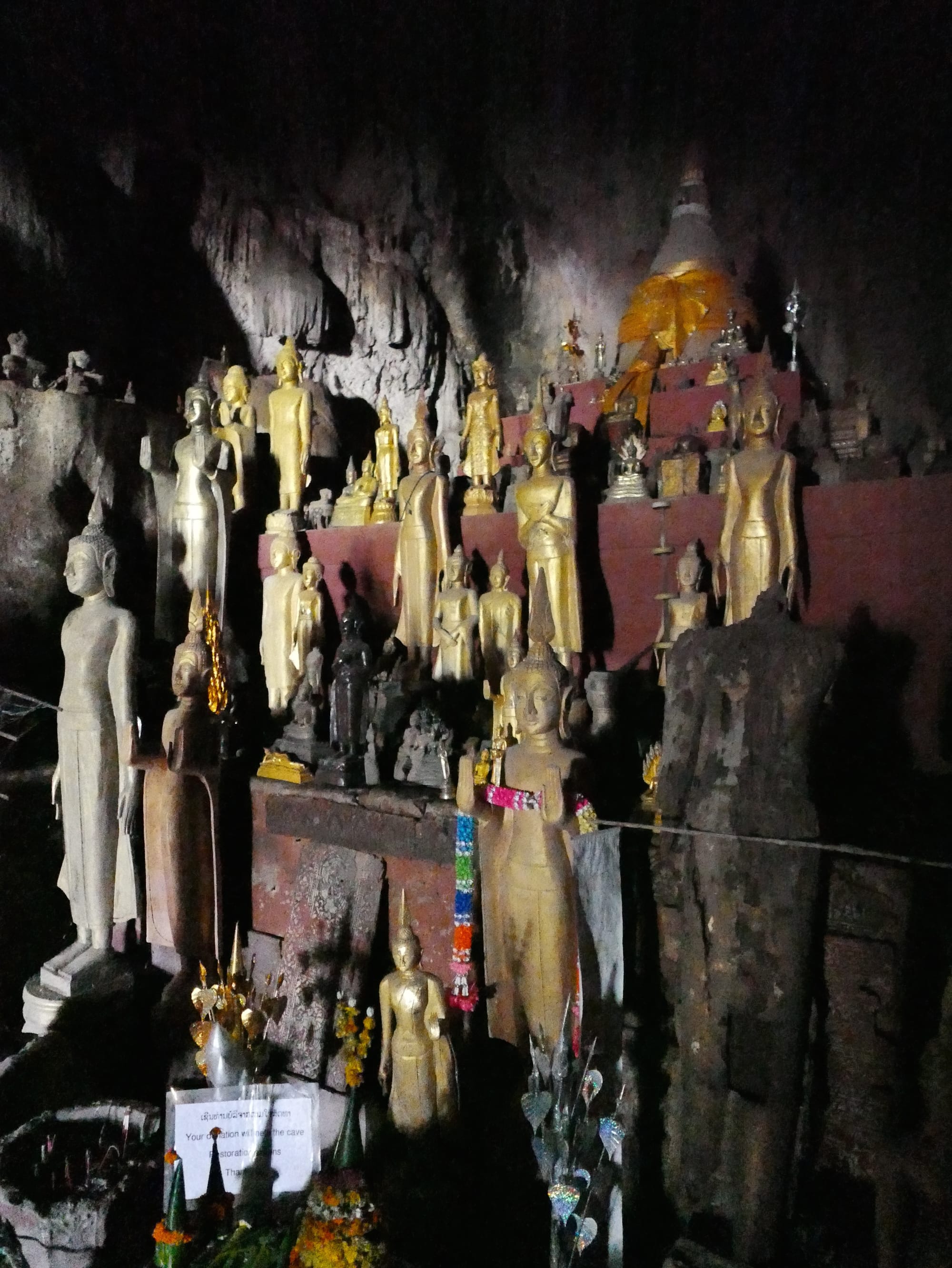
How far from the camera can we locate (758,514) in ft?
18.1

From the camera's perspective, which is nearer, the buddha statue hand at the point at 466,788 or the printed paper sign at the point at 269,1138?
the printed paper sign at the point at 269,1138

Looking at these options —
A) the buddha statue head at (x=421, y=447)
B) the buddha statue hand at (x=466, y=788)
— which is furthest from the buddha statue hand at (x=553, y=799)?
the buddha statue head at (x=421, y=447)

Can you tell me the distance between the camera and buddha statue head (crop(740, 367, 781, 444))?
555 centimetres

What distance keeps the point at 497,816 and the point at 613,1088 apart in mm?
1217

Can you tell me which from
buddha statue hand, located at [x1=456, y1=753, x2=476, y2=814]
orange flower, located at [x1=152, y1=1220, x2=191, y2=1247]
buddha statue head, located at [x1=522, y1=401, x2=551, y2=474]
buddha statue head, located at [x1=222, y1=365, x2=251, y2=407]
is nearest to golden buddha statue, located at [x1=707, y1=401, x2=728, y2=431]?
buddha statue head, located at [x1=522, y1=401, x2=551, y2=474]

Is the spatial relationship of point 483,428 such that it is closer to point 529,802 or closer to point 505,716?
point 505,716

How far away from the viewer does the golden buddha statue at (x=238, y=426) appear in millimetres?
8891

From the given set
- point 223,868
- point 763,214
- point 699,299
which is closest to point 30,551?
point 223,868

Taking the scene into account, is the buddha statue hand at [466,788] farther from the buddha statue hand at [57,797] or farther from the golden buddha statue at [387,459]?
the golden buddha statue at [387,459]

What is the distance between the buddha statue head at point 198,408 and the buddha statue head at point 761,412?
5146 millimetres

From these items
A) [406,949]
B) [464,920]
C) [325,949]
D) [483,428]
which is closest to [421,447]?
[483,428]

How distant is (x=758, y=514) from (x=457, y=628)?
7.79 feet

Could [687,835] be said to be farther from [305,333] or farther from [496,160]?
[496,160]

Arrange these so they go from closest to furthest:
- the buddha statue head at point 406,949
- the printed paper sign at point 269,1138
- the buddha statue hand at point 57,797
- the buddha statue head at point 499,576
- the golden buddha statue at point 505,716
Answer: the printed paper sign at point 269,1138 < the buddha statue head at point 406,949 < the golden buddha statue at point 505,716 < the buddha statue hand at point 57,797 < the buddha statue head at point 499,576
